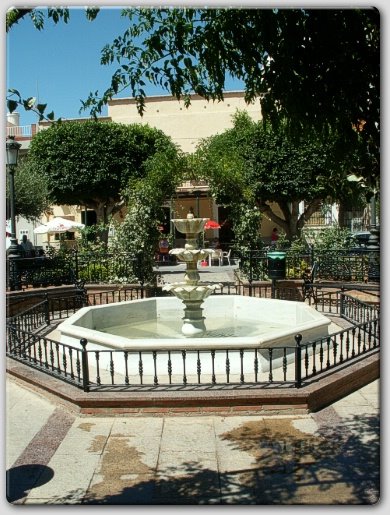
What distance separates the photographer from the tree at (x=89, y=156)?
948 inches

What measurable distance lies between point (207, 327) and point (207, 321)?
56 cm

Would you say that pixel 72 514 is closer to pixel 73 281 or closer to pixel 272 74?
pixel 272 74

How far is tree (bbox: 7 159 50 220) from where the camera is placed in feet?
65.5

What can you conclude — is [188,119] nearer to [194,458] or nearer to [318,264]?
[318,264]

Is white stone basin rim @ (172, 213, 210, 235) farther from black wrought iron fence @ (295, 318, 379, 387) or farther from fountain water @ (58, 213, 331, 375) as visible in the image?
black wrought iron fence @ (295, 318, 379, 387)

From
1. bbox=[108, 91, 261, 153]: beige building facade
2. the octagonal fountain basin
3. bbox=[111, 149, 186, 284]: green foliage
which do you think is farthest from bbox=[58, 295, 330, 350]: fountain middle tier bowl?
bbox=[108, 91, 261, 153]: beige building facade

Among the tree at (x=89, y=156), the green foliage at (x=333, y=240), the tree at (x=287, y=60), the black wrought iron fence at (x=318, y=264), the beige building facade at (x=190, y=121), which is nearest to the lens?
the tree at (x=287, y=60)

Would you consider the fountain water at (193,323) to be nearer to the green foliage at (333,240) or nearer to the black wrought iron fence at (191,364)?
the black wrought iron fence at (191,364)

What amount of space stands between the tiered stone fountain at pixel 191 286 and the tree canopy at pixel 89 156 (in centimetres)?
1602

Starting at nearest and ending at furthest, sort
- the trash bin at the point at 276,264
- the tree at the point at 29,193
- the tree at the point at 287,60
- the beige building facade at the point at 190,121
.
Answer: the tree at the point at 287,60 → the trash bin at the point at 276,264 → the tree at the point at 29,193 → the beige building facade at the point at 190,121

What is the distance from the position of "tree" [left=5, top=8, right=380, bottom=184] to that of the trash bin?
316 inches

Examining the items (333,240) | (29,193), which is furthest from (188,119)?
(333,240)

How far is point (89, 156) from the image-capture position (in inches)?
949

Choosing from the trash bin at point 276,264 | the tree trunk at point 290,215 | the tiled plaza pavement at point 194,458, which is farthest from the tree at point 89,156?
the tiled plaza pavement at point 194,458
